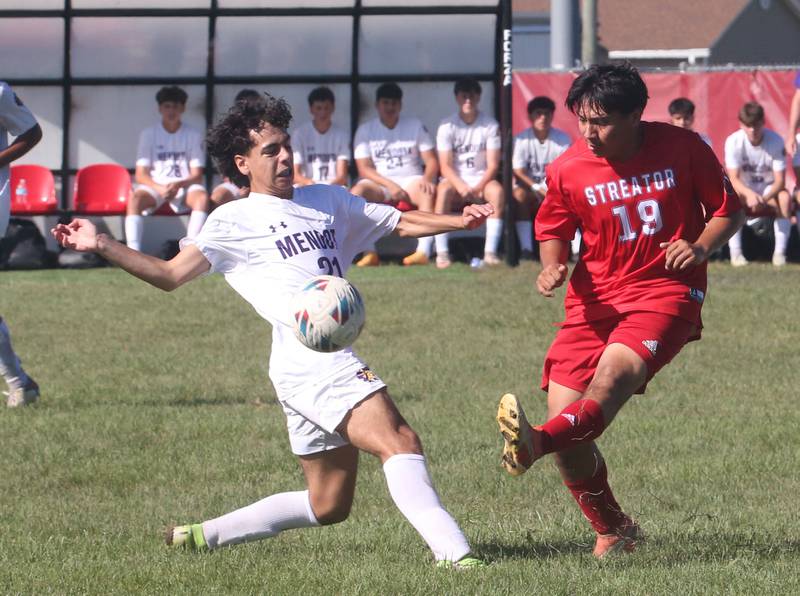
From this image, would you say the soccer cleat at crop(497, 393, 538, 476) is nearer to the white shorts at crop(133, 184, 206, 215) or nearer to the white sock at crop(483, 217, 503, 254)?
the white sock at crop(483, 217, 503, 254)

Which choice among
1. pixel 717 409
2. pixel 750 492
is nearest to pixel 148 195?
pixel 717 409

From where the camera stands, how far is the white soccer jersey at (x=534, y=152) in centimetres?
1675

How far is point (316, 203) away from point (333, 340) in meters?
0.83

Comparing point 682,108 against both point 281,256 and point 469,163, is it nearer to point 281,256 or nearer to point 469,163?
point 469,163

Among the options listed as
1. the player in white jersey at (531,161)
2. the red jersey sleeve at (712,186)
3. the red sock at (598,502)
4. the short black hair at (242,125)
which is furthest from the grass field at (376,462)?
the short black hair at (242,125)

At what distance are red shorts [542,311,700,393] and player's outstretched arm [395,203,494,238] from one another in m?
0.65

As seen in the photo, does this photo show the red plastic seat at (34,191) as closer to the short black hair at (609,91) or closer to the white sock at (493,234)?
the white sock at (493,234)

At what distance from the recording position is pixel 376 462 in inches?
351

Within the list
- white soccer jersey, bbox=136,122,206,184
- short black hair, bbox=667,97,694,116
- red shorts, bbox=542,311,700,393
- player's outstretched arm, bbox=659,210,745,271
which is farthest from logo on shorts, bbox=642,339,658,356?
white soccer jersey, bbox=136,122,206,184

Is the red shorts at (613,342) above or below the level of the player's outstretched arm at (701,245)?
below

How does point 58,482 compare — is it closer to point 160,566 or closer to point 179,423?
point 179,423

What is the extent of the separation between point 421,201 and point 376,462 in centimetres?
757

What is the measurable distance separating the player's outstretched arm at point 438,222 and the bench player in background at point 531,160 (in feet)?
33.6

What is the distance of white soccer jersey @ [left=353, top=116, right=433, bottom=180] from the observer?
16.7m
